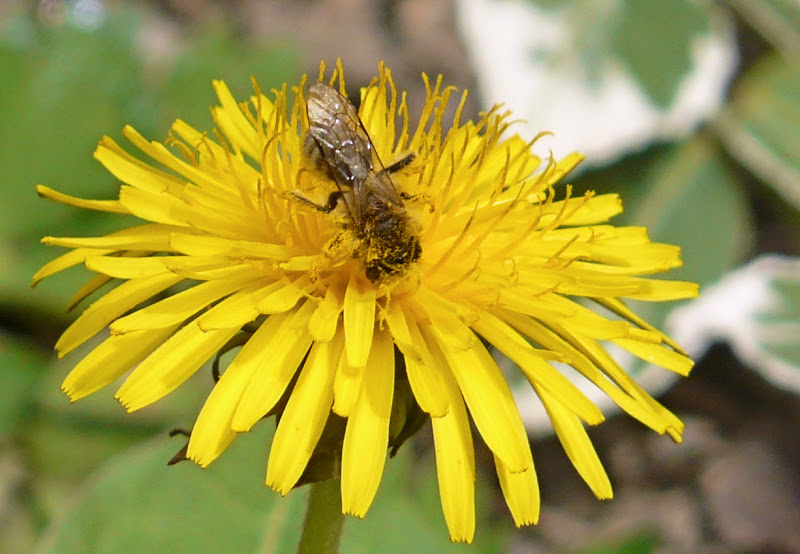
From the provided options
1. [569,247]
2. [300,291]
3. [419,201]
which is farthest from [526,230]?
[300,291]

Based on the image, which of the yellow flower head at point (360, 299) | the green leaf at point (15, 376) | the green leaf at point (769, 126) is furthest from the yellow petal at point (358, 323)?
the green leaf at point (769, 126)

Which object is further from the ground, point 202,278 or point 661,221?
point 202,278

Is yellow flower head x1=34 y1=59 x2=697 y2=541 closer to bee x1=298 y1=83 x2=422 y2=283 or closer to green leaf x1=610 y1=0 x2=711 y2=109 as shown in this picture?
bee x1=298 y1=83 x2=422 y2=283

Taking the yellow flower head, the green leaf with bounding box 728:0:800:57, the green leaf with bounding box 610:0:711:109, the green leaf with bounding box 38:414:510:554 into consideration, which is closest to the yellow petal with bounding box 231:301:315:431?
the yellow flower head

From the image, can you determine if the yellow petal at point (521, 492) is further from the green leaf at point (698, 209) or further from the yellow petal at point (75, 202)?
the green leaf at point (698, 209)

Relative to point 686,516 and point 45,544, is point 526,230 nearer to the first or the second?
point 45,544

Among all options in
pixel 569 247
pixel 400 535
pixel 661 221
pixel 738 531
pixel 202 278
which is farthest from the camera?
pixel 661 221
